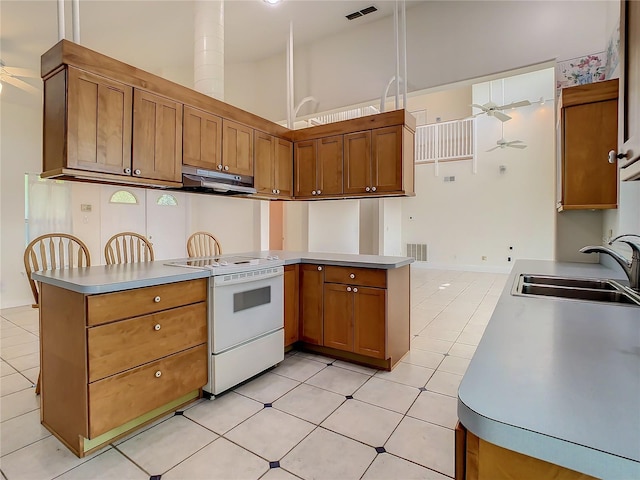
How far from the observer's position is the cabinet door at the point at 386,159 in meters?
3.08

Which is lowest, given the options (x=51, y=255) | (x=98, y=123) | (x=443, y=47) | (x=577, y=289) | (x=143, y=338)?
(x=143, y=338)

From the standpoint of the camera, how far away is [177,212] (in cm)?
664

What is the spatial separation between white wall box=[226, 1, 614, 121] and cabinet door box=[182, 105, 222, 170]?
6.84 feet

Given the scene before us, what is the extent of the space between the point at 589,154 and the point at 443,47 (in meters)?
2.10

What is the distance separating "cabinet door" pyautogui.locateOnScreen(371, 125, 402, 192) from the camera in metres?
3.08

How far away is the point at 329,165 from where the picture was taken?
3473mm

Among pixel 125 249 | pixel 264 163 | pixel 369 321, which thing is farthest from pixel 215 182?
pixel 369 321

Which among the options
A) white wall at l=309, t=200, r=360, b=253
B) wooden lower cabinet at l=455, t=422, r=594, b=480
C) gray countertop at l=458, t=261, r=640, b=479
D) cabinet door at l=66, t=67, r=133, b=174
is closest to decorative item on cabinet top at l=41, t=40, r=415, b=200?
cabinet door at l=66, t=67, r=133, b=174

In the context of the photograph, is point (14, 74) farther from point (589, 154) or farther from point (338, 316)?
point (589, 154)

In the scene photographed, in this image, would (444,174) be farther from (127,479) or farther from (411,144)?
(127,479)

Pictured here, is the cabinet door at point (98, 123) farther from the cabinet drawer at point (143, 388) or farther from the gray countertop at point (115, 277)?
the cabinet drawer at point (143, 388)

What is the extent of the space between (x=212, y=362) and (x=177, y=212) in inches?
199

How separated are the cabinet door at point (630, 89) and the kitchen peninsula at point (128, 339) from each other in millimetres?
1727

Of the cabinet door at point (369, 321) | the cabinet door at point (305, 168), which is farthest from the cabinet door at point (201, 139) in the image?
the cabinet door at point (369, 321)
